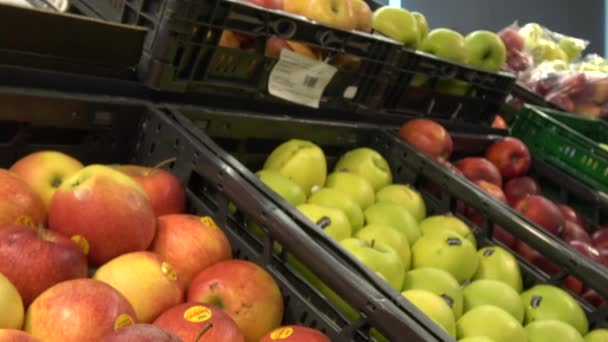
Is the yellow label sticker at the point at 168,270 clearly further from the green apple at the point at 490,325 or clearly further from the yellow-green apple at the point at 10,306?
the green apple at the point at 490,325

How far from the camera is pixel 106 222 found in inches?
42.8

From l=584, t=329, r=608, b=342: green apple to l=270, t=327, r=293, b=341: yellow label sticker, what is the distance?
879mm

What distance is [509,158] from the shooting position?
2541 millimetres

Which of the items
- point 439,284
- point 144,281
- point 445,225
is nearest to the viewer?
point 144,281

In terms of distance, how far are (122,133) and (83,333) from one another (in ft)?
2.33

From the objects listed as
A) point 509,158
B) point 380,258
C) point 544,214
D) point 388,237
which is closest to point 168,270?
point 380,258

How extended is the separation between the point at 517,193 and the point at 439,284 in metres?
1.12

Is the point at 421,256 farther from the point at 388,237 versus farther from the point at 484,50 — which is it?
the point at 484,50

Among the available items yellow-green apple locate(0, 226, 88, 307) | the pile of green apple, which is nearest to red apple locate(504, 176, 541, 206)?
the pile of green apple

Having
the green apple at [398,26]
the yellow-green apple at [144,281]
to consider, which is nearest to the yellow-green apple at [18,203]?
the yellow-green apple at [144,281]

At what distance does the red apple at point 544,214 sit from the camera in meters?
2.16

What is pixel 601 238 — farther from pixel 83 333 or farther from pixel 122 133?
pixel 83 333

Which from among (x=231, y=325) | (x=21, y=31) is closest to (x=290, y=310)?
(x=231, y=325)

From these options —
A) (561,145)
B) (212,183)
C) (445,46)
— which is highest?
(445,46)
